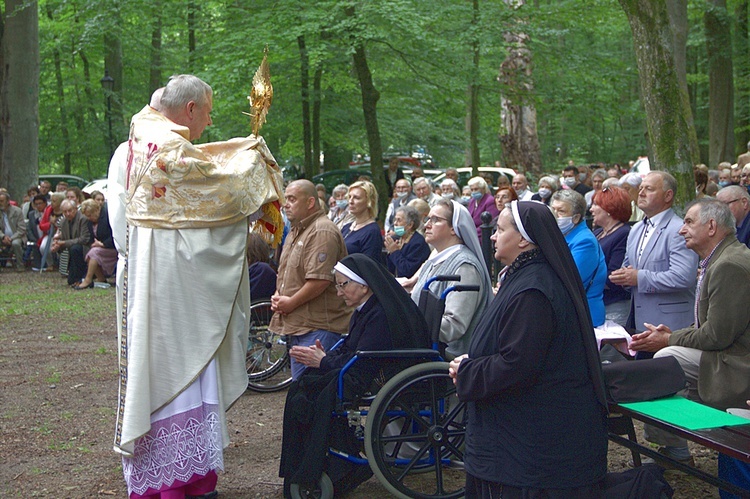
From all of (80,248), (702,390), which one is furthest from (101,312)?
(702,390)

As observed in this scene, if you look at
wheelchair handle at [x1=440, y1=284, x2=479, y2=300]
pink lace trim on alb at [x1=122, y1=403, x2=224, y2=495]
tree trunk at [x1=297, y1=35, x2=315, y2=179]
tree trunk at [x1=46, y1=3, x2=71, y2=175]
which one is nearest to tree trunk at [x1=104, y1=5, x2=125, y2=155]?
tree trunk at [x1=46, y1=3, x2=71, y2=175]

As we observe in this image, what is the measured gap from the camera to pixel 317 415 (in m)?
4.85

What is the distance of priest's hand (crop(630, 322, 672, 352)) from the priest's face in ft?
6.50

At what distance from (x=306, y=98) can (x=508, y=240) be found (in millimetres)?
17179

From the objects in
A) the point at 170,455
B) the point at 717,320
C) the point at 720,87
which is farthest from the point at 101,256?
the point at 720,87

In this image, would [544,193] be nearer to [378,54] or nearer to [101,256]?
[378,54]

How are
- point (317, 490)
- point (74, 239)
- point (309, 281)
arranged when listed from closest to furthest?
point (317, 490)
point (309, 281)
point (74, 239)

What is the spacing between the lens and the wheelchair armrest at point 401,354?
486cm

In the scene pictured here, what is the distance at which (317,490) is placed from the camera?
4855 millimetres

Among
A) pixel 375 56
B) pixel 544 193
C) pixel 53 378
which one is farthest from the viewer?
pixel 375 56

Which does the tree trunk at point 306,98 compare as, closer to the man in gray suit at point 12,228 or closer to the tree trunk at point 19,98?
the tree trunk at point 19,98

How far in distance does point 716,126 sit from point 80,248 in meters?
15.1

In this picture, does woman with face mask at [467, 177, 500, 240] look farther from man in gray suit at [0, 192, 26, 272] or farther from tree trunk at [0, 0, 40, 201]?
tree trunk at [0, 0, 40, 201]

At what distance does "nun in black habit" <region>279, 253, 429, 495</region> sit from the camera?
191 inches
